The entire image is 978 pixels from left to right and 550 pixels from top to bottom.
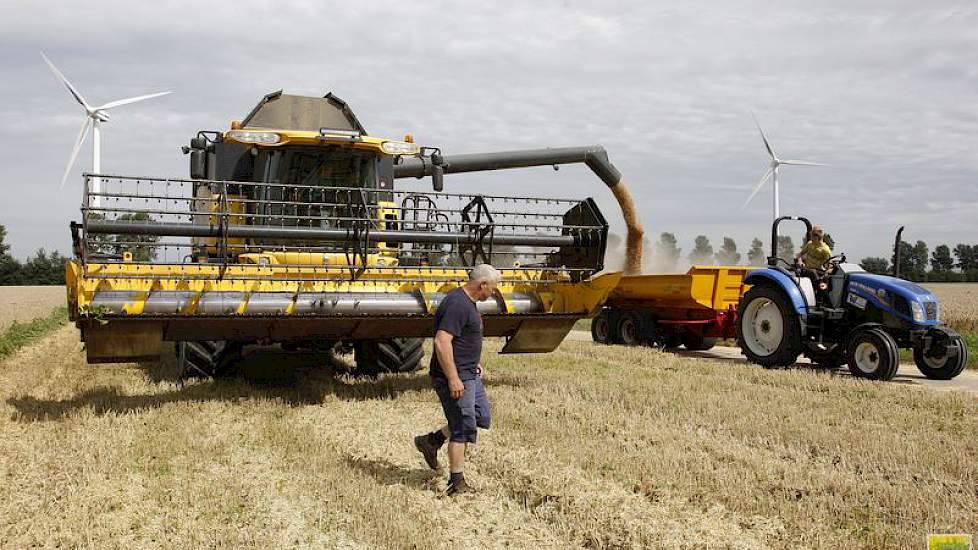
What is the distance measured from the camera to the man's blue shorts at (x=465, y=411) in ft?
17.7

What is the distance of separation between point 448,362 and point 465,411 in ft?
1.06

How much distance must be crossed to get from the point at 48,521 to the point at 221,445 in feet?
5.80

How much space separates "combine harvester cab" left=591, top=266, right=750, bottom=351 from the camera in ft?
46.1

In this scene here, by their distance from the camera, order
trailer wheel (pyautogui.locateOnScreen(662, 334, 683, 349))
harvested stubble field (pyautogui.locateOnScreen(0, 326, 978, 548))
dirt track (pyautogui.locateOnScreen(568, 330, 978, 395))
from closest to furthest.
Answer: harvested stubble field (pyautogui.locateOnScreen(0, 326, 978, 548))
dirt track (pyautogui.locateOnScreen(568, 330, 978, 395))
trailer wheel (pyautogui.locateOnScreen(662, 334, 683, 349))

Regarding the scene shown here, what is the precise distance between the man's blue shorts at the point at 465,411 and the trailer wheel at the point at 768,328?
6.77 m

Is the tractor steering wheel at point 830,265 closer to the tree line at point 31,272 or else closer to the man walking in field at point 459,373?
the man walking in field at point 459,373

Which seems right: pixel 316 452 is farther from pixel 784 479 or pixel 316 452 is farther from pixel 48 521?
pixel 784 479

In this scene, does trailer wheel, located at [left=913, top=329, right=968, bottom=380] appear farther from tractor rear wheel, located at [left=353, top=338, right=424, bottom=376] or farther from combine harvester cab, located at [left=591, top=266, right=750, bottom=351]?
tractor rear wheel, located at [left=353, top=338, right=424, bottom=376]

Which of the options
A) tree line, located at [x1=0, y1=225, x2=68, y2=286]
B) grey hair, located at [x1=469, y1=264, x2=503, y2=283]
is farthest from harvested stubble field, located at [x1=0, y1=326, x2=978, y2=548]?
tree line, located at [x1=0, y1=225, x2=68, y2=286]

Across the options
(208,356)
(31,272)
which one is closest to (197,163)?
(208,356)

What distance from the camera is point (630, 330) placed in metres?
15.6

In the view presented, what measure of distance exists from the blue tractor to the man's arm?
665 cm

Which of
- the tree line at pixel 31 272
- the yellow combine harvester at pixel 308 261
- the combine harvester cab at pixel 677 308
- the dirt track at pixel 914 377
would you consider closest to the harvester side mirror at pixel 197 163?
the yellow combine harvester at pixel 308 261

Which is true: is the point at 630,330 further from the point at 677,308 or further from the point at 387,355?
the point at 387,355
